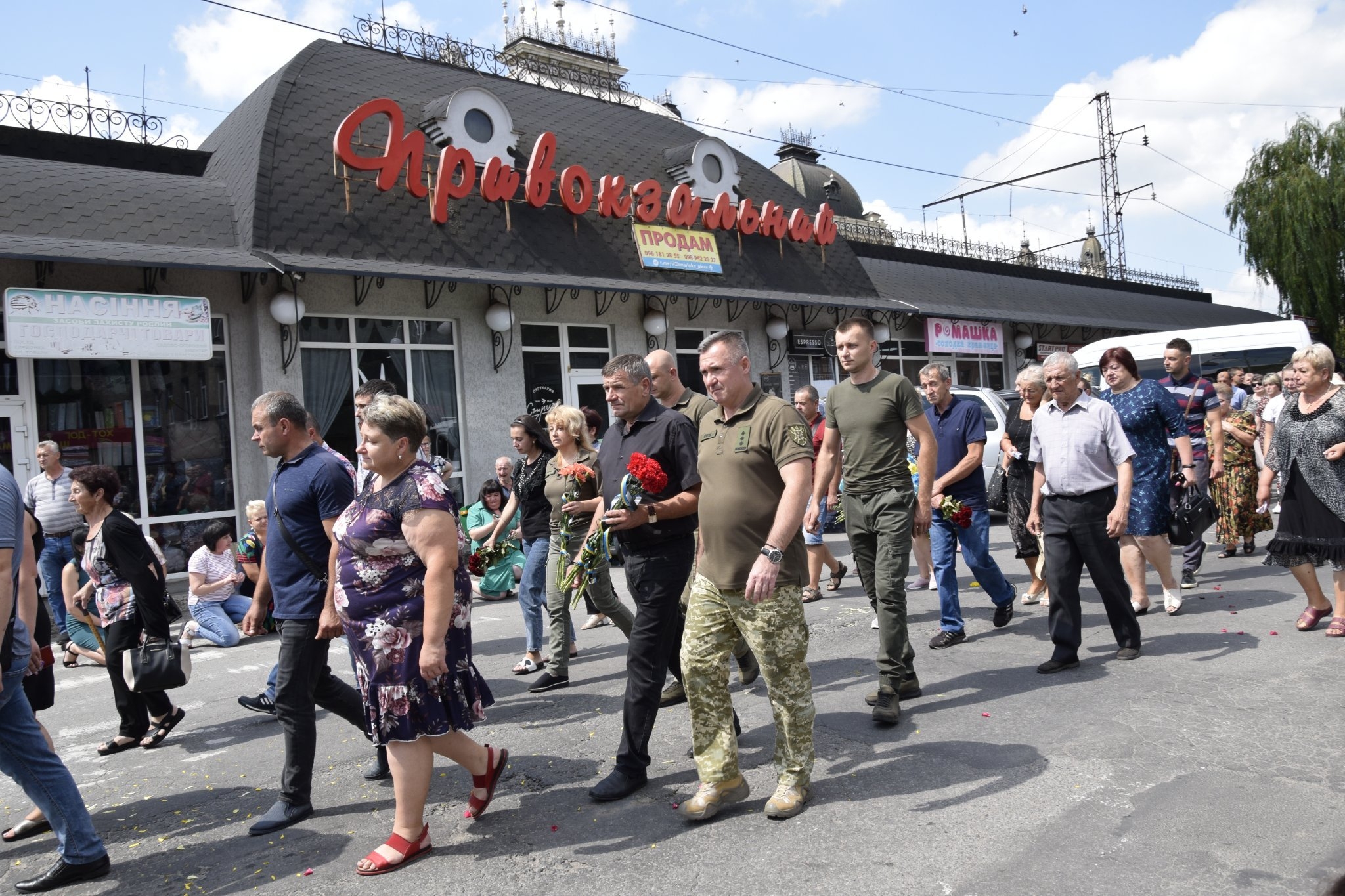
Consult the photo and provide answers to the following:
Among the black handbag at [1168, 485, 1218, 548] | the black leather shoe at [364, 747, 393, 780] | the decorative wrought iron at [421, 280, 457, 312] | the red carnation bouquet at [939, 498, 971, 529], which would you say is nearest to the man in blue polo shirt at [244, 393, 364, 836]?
the black leather shoe at [364, 747, 393, 780]

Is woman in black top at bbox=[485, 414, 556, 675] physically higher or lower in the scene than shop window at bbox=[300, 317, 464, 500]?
lower

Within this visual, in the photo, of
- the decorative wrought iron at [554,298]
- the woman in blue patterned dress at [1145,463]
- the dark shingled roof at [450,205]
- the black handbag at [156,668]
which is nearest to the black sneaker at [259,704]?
the black handbag at [156,668]

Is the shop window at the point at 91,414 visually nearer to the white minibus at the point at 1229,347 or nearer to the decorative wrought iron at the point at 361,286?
the decorative wrought iron at the point at 361,286

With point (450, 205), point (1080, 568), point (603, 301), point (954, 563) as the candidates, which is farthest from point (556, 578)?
point (603, 301)

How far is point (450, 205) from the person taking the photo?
1434 cm

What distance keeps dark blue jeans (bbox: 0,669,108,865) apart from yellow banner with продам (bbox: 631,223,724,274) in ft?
44.1

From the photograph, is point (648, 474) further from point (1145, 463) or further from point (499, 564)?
point (499, 564)

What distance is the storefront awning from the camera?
2242cm

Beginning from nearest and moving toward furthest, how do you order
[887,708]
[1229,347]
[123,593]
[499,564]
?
[887,708]
[123,593]
[499,564]
[1229,347]

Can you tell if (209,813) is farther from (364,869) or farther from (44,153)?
(44,153)

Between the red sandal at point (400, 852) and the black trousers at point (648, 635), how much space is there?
0.89 metres

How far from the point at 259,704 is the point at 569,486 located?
2.41 metres

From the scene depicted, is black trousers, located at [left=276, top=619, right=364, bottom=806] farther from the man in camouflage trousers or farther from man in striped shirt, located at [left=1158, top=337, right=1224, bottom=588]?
man in striped shirt, located at [left=1158, top=337, right=1224, bottom=588]

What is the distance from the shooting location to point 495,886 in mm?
3455
